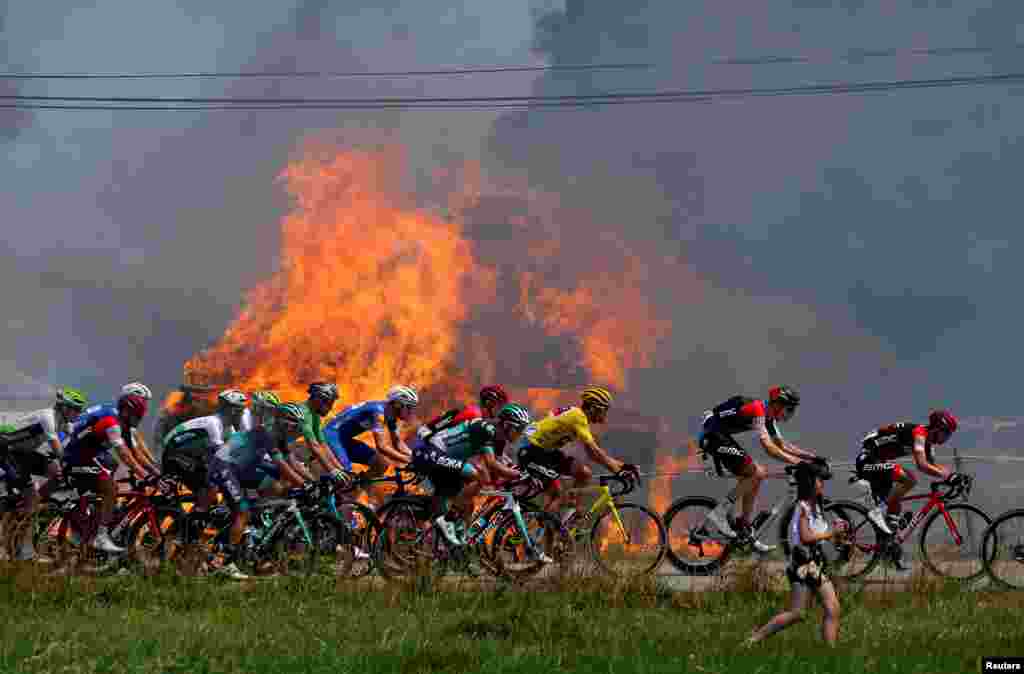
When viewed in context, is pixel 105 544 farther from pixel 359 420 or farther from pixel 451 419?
pixel 451 419

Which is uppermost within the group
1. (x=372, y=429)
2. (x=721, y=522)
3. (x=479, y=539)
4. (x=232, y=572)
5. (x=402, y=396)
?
(x=402, y=396)

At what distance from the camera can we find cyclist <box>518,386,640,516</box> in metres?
13.7

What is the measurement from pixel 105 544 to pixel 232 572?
1.41 metres

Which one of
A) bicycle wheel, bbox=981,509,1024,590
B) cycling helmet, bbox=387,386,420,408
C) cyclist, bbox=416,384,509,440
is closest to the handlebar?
cyclist, bbox=416,384,509,440

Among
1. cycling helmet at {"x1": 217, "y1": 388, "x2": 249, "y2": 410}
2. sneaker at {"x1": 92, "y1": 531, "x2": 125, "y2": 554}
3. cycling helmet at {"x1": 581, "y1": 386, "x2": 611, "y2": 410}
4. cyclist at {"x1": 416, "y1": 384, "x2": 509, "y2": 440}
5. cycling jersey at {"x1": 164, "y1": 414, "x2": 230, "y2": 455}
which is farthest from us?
cycling helmet at {"x1": 581, "y1": 386, "x2": 611, "y2": 410}

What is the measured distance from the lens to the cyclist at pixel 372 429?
14078 millimetres

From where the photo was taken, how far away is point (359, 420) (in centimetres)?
1422

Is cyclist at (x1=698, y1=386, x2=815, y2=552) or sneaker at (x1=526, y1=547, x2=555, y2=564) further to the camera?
cyclist at (x1=698, y1=386, x2=815, y2=552)

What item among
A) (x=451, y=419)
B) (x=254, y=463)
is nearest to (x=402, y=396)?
(x=451, y=419)

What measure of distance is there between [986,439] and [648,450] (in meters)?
28.9

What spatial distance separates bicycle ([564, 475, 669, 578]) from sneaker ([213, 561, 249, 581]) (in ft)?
11.0

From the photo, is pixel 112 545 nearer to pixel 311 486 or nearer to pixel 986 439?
pixel 311 486

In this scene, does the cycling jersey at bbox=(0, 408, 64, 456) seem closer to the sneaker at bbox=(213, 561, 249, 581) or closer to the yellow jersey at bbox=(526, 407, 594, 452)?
the sneaker at bbox=(213, 561, 249, 581)

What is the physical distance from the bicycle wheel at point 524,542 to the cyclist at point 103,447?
12.8ft
